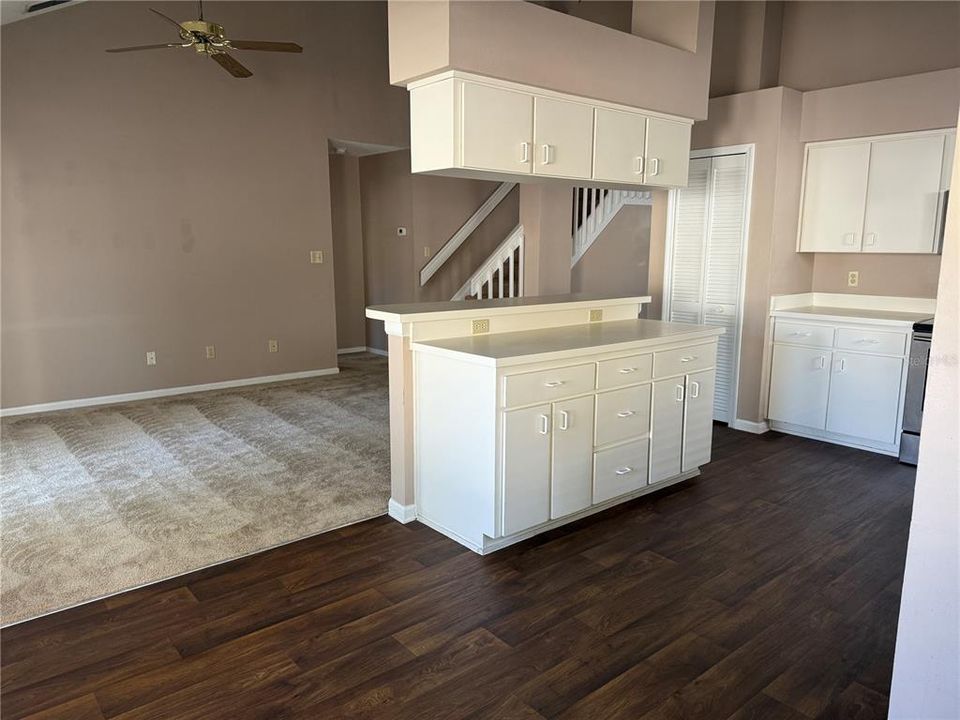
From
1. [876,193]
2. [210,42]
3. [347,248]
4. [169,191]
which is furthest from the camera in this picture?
[347,248]

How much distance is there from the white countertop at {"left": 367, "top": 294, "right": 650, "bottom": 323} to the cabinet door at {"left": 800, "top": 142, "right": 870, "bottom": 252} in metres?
1.79

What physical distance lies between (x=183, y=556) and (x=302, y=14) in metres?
5.50

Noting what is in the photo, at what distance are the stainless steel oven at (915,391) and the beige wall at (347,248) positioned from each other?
605cm

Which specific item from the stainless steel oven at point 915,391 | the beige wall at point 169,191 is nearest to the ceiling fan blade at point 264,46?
the beige wall at point 169,191

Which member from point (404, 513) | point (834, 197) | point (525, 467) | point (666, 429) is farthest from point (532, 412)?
point (834, 197)

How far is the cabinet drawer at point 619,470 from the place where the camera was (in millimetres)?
3355

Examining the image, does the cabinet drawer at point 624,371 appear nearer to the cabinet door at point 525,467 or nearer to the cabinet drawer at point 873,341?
the cabinet door at point 525,467

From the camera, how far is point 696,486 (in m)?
3.89

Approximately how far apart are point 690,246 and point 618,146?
1.69 meters

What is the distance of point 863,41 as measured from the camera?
473 centimetres

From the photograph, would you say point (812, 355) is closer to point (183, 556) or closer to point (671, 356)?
point (671, 356)

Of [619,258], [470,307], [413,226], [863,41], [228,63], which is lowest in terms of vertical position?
[470,307]

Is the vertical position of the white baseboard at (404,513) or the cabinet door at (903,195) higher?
the cabinet door at (903,195)

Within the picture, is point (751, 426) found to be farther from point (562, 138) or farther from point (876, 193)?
point (562, 138)
